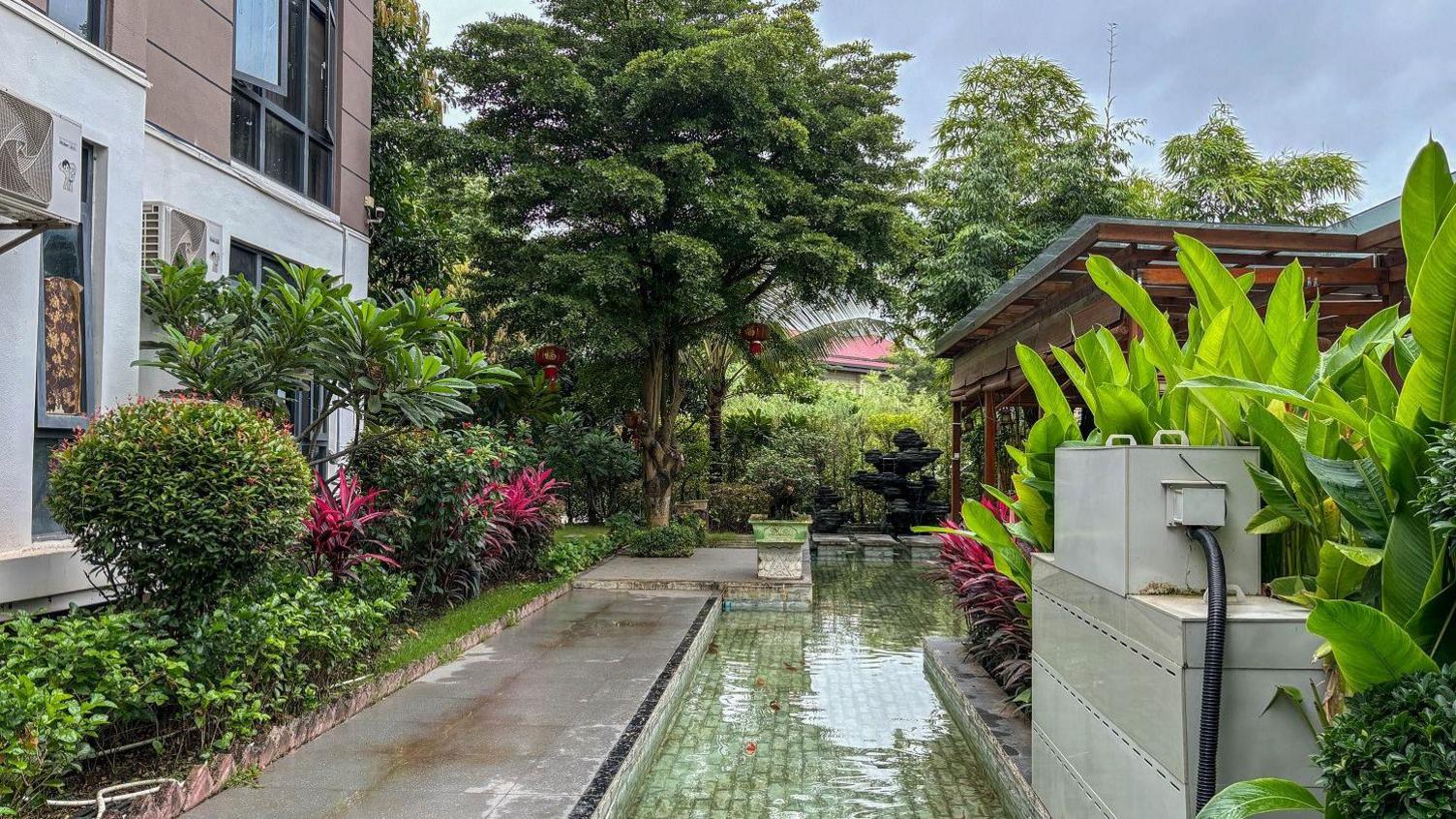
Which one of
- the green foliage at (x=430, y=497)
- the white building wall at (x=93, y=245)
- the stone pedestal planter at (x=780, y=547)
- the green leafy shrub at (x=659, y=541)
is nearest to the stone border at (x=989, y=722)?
the stone pedestal planter at (x=780, y=547)

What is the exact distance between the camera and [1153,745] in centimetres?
243

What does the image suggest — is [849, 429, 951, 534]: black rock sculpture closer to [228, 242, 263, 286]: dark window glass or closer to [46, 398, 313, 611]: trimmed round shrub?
[228, 242, 263, 286]: dark window glass

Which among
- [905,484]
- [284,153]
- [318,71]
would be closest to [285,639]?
[284,153]

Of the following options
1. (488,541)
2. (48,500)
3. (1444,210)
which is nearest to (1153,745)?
(1444,210)

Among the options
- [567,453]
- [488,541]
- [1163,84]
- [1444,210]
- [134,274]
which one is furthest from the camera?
[1163,84]

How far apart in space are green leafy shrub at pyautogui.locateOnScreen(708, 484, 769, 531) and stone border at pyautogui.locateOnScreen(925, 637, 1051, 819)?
9.36 metres

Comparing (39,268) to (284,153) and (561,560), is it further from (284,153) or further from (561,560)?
(561,560)

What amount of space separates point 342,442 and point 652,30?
6457 mm

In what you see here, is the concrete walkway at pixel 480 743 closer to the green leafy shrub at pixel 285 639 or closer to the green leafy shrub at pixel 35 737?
the green leafy shrub at pixel 285 639

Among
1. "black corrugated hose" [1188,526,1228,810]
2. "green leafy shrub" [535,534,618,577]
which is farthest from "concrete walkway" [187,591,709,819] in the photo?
"green leafy shrub" [535,534,618,577]

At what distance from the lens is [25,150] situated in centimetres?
448

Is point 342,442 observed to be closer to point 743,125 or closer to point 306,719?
point 306,719

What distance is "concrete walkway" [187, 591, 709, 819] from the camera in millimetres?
3494

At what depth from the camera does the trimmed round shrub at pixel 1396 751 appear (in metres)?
1.65
